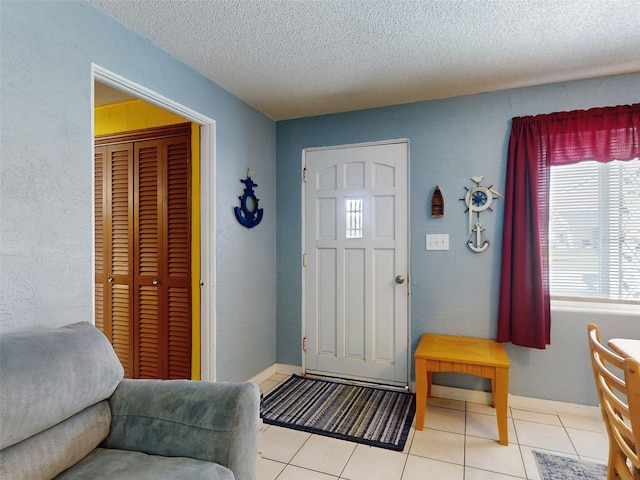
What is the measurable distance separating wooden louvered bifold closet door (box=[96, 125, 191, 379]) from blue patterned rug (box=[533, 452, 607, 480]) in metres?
2.37

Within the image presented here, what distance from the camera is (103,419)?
4.40 ft

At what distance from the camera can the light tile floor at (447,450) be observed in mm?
1882

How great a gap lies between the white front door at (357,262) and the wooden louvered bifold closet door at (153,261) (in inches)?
42.9

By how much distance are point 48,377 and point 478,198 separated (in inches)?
108

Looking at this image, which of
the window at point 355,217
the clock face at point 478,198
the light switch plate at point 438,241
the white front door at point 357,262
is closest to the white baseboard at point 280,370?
the white front door at point 357,262

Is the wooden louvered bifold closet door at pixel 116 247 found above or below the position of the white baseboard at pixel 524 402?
above

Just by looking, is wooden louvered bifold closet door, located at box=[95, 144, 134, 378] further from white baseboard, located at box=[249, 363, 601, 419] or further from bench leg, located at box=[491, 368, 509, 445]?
bench leg, located at box=[491, 368, 509, 445]

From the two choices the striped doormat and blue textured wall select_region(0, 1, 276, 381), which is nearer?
blue textured wall select_region(0, 1, 276, 381)

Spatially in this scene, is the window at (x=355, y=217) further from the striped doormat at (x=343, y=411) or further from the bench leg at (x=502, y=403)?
the bench leg at (x=502, y=403)

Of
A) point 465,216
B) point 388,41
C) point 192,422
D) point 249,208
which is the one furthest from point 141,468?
point 465,216

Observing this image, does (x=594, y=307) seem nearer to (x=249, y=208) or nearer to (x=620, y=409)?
(x=620, y=409)

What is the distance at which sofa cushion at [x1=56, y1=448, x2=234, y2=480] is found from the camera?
3.71ft

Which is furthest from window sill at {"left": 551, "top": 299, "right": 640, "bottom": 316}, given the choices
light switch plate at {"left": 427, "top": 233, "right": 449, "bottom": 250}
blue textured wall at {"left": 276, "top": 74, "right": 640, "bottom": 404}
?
light switch plate at {"left": 427, "top": 233, "right": 449, "bottom": 250}

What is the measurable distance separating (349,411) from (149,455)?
5.31ft
